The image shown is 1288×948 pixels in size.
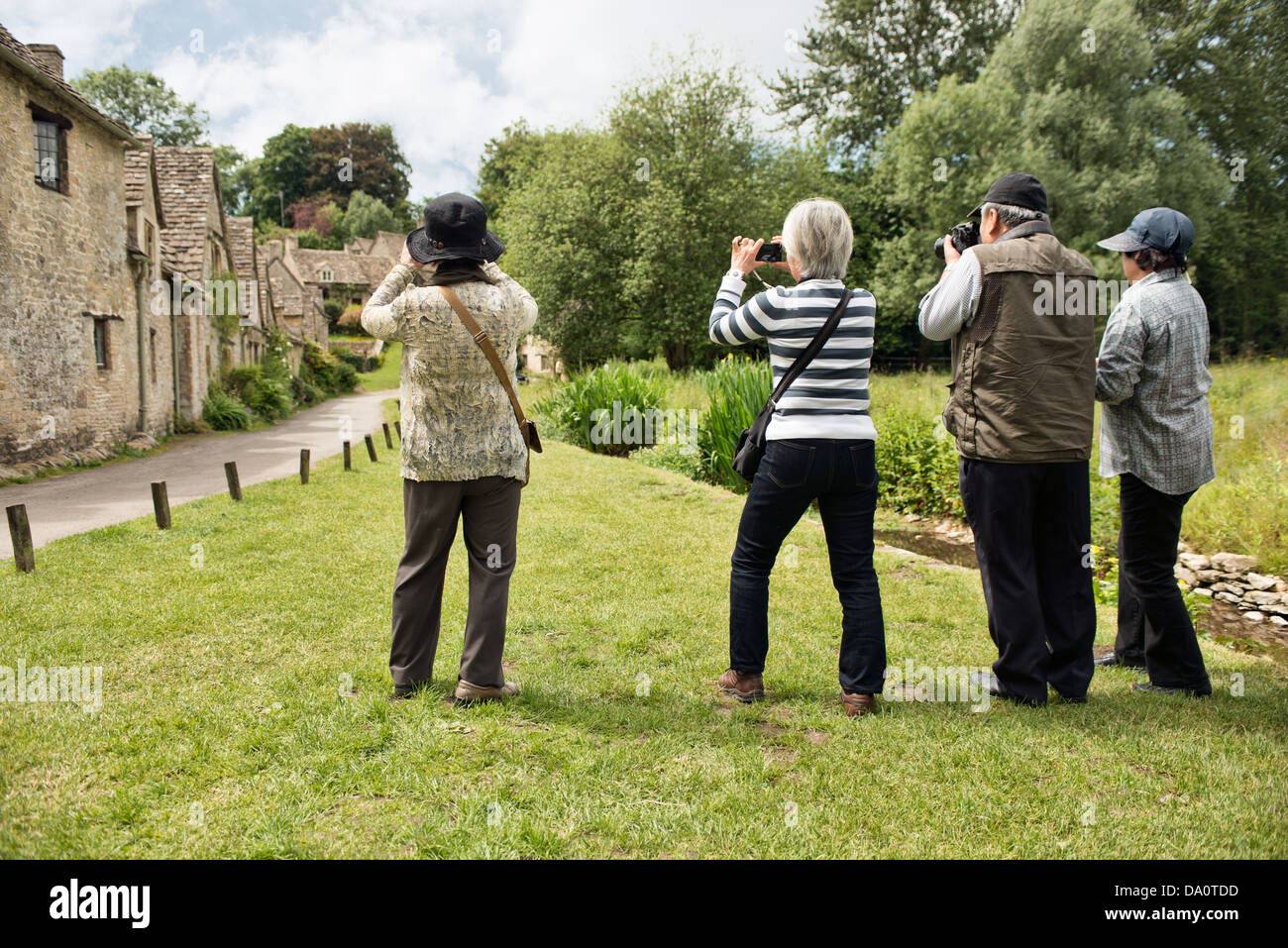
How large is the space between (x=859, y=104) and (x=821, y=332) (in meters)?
40.2

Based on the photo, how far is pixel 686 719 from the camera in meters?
3.67

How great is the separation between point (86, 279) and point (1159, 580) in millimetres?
18439

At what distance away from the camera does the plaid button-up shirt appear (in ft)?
12.5

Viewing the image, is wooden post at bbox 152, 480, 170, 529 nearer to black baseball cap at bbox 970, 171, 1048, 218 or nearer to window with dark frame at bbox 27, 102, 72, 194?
black baseball cap at bbox 970, 171, 1048, 218

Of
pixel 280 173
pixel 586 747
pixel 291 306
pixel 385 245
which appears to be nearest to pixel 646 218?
pixel 291 306

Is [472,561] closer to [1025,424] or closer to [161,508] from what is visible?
[1025,424]

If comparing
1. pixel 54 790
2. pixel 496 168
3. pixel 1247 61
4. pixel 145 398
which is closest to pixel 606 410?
pixel 145 398

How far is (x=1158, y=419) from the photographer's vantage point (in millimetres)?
3855

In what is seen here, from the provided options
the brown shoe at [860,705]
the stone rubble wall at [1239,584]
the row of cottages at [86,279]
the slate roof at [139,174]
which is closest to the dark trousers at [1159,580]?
the brown shoe at [860,705]

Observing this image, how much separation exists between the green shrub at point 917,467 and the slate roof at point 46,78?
14.5m

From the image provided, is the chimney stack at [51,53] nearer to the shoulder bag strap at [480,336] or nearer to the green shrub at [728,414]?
the green shrub at [728,414]

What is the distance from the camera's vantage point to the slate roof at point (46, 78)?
12.7 metres

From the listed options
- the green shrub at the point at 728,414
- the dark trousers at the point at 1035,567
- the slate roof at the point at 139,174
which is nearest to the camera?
the dark trousers at the point at 1035,567
